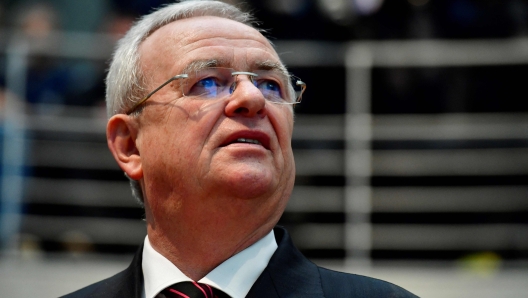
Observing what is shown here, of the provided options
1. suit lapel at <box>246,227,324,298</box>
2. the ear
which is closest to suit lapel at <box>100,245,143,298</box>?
the ear

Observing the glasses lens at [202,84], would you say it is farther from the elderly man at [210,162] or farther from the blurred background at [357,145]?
the blurred background at [357,145]

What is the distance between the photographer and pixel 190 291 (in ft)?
6.17

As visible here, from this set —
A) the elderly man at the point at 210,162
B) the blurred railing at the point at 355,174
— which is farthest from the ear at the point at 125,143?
the blurred railing at the point at 355,174

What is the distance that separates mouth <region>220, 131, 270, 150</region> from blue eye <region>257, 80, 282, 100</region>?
181 millimetres

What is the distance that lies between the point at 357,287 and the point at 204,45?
0.77m

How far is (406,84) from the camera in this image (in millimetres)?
4523

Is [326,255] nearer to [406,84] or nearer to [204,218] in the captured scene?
[406,84]

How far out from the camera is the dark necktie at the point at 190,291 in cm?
186

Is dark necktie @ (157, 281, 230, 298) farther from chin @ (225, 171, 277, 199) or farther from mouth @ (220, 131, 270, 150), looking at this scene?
mouth @ (220, 131, 270, 150)

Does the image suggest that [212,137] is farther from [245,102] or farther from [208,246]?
[208,246]

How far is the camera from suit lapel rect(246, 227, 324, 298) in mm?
1857

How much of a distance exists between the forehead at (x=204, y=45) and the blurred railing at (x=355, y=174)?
7.50 feet

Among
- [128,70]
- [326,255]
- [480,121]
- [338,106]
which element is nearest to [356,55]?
[338,106]

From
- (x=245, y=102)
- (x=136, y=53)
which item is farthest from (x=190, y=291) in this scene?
(x=136, y=53)
